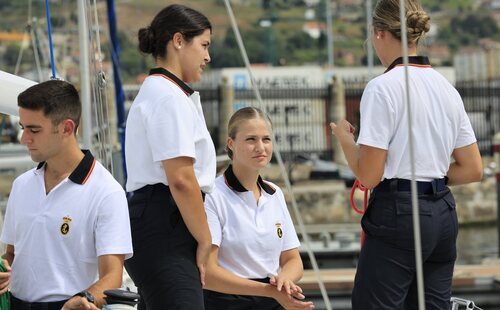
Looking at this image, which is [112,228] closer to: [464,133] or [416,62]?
[416,62]

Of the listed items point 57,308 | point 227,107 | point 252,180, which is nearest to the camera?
point 57,308

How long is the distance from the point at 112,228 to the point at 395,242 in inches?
40.0

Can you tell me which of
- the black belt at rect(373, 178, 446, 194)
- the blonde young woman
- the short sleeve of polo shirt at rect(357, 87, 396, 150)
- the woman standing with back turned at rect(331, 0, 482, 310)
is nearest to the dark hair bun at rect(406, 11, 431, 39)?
the woman standing with back turned at rect(331, 0, 482, 310)

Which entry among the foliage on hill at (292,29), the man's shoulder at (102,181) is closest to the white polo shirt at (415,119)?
the man's shoulder at (102,181)

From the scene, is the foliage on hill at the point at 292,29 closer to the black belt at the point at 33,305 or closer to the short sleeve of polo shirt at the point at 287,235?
the short sleeve of polo shirt at the point at 287,235

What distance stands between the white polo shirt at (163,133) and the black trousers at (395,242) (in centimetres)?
59

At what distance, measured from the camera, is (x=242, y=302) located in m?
4.70

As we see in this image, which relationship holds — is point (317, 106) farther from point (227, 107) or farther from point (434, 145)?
point (434, 145)

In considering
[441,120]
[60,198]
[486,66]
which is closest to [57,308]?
[60,198]

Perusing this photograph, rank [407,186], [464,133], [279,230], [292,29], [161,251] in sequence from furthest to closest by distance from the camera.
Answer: [292,29]
[279,230]
[464,133]
[407,186]
[161,251]

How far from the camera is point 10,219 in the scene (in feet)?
13.0

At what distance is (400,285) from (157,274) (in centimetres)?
85

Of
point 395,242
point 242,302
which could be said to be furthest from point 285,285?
point 395,242

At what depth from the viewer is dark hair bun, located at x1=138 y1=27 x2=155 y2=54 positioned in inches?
167
